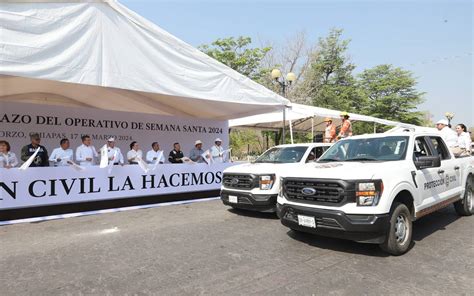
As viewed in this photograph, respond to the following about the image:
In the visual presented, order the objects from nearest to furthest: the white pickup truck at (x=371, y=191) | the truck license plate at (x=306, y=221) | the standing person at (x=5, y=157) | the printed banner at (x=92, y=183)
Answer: the white pickup truck at (x=371, y=191)
the truck license plate at (x=306, y=221)
the printed banner at (x=92, y=183)
the standing person at (x=5, y=157)

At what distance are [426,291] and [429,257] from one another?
114 centimetres

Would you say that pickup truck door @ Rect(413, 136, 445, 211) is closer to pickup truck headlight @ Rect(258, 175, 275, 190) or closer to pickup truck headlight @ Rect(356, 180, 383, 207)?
pickup truck headlight @ Rect(356, 180, 383, 207)

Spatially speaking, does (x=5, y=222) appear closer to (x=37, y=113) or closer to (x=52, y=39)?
(x=52, y=39)

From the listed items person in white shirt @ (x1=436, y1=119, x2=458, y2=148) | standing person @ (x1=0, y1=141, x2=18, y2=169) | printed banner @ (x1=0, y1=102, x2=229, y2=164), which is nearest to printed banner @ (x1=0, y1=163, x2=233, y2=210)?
standing person @ (x1=0, y1=141, x2=18, y2=169)

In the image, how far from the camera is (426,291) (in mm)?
3275

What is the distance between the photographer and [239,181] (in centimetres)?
708

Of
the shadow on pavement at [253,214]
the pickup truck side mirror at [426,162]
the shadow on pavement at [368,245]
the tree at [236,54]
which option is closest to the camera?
the shadow on pavement at [368,245]

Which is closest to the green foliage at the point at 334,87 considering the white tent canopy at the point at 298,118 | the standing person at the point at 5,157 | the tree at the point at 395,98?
the tree at the point at 395,98

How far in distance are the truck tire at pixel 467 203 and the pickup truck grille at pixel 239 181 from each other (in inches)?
168

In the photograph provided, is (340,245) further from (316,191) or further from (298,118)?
(298,118)

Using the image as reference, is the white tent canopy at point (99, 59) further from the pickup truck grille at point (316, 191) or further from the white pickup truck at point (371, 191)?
the pickup truck grille at point (316, 191)

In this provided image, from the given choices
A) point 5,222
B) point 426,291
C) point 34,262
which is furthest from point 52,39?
point 426,291

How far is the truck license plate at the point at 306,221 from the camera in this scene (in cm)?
437

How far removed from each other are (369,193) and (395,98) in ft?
103
